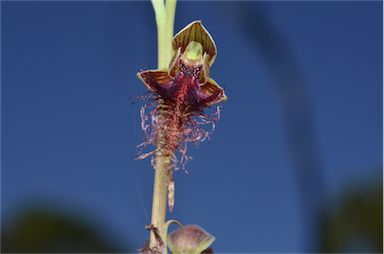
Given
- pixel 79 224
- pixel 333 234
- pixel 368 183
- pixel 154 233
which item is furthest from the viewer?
pixel 79 224

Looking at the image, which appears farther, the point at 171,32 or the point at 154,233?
the point at 171,32

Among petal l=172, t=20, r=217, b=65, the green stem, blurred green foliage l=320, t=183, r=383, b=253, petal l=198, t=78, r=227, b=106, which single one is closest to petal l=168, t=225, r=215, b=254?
the green stem

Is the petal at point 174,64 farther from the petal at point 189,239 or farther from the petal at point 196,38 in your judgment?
the petal at point 189,239

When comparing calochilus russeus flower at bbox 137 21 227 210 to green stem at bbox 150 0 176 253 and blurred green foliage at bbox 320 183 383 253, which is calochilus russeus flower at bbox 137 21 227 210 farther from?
blurred green foliage at bbox 320 183 383 253

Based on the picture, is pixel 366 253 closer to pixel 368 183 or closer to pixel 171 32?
pixel 368 183

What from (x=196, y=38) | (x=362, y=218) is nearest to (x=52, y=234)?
(x=362, y=218)

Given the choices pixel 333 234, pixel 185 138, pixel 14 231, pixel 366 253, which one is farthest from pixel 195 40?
pixel 14 231

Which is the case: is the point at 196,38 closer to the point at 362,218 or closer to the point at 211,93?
the point at 211,93
